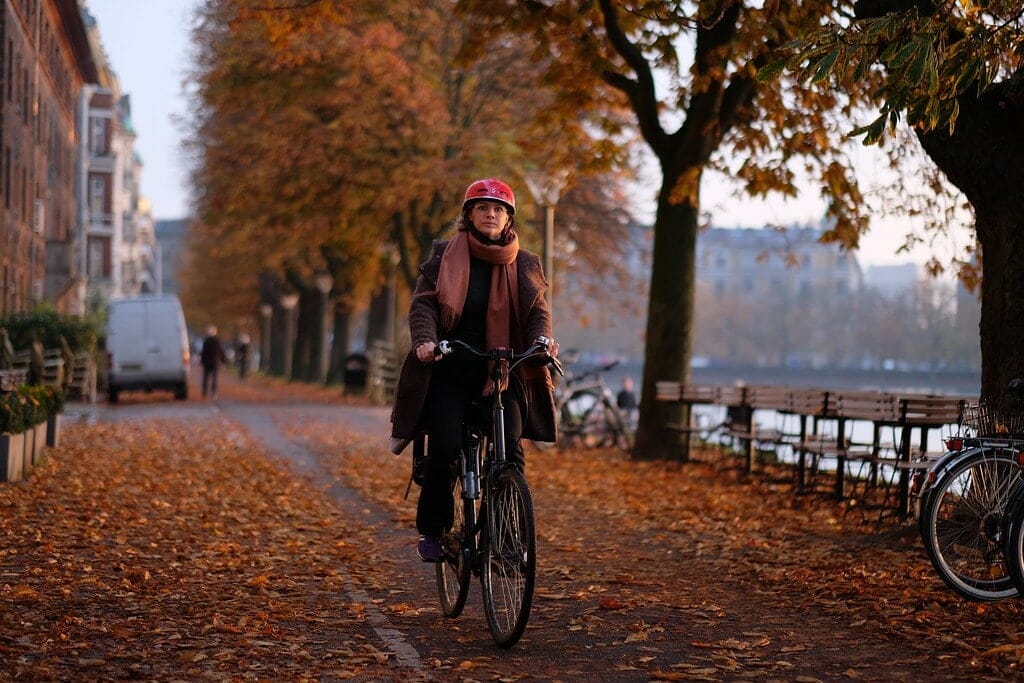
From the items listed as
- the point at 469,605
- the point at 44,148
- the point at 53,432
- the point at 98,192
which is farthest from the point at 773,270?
the point at 469,605

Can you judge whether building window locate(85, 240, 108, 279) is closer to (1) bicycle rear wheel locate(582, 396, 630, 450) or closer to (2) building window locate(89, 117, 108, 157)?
(2) building window locate(89, 117, 108, 157)

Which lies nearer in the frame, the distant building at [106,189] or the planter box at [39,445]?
the planter box at [39,445]

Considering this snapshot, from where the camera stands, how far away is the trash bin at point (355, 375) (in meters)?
38.1

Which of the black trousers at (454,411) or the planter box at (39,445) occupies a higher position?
the black trousers at (454,411)

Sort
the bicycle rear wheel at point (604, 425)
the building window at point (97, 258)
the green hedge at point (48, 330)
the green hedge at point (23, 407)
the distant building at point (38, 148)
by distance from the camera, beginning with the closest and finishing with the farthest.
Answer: the green hedge at point (23, 407)
the bicycle rear wheel at point (604, 425)
the green hedge at point (48, 330)
the distant building at point (38, 148)
the building window at point (97, 258)

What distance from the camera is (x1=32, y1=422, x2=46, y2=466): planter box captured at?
14395 mm

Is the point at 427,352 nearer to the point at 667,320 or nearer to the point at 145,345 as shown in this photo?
the point at 667,320

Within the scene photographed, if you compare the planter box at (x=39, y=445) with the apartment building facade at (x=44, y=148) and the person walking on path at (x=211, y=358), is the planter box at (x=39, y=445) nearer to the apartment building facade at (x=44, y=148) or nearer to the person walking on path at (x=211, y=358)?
the apartment building facade at (x=44, y=148)

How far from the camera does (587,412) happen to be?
800 inches

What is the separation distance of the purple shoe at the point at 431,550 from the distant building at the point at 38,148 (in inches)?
1078

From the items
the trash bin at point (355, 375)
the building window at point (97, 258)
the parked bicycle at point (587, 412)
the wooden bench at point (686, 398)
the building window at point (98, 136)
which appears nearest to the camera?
the wooden bench at point (686, 398)

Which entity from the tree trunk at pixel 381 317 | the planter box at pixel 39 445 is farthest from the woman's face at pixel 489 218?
the tree trunk at pixel 381 317

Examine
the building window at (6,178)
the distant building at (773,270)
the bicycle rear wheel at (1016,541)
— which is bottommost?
the bicycle rear wheel at (1016,541)

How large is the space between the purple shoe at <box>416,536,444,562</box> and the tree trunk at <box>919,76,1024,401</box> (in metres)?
3.96
